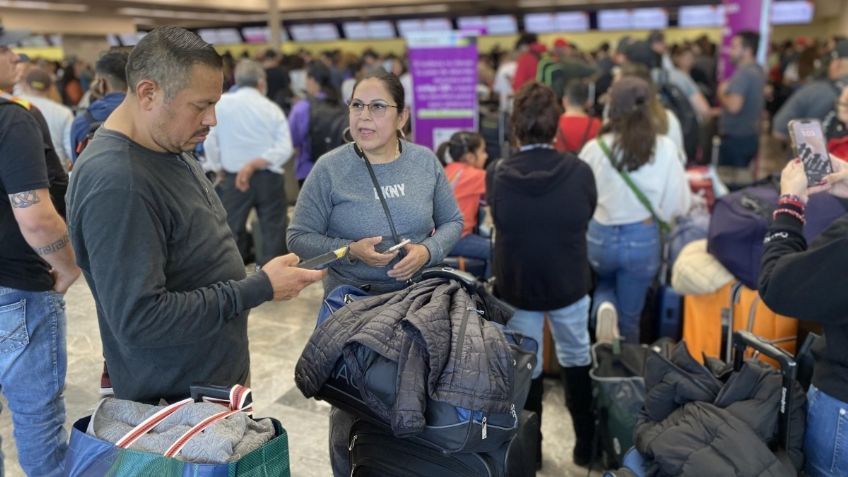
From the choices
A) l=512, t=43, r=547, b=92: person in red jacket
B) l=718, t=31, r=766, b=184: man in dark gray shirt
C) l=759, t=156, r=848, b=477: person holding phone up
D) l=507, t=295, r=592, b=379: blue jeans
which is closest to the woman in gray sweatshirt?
l=507, t=295, r=592, b=379: blue jeans

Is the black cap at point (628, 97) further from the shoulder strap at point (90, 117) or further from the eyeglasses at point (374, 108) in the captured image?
the shoulder strap at point (90, 117)

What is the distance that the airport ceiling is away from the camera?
14.0 metres

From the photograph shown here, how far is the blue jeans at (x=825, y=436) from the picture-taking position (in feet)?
5.41

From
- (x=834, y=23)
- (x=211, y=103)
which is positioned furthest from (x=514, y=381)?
(x=834, y=23)

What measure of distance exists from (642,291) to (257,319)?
8.29ft

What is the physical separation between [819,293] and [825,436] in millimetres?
467

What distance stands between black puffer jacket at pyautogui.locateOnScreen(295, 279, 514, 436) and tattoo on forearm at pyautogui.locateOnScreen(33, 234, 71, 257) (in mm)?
969

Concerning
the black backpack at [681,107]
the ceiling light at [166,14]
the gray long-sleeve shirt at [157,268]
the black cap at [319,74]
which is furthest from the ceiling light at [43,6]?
the gray long-sleeve shirt at [157,268]

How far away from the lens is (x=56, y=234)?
1.95 meters

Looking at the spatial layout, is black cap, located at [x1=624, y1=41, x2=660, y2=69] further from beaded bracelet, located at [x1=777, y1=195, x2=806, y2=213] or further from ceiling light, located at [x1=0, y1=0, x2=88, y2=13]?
ceiling light, located at [x1=0, y1=0, x2=88, y2=13]

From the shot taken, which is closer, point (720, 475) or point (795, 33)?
point (720, 475)

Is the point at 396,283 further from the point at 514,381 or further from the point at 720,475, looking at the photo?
the point at 720,475

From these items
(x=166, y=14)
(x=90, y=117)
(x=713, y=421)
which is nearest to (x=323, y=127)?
(x=90, y=117)

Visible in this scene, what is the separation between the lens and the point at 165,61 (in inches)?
53.6
